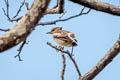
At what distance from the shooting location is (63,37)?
672cm

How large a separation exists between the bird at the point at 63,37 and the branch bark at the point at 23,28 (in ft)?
10.2

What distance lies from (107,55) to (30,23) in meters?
1.40

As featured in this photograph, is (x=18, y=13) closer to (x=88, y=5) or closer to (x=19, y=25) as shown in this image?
(x=88, y=5)

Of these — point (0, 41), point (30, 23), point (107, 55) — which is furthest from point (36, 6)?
point (107, 55)

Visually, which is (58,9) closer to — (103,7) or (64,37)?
(103,7)

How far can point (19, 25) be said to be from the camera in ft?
9.40

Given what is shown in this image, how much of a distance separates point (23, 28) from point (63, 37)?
3.89 metres

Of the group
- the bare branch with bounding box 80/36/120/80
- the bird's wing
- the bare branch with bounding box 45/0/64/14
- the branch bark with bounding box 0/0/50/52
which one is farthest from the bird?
the branch bark with bounding box 0/0/50/52

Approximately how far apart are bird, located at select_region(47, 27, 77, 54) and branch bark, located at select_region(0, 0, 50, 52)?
3117 millimetres

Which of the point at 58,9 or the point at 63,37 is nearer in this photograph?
the point at 58,9

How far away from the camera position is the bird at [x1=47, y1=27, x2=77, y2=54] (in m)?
6.33

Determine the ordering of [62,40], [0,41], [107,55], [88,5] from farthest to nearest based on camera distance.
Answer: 1. [62,40]
2. [107,55]
3. [88,5]
4. [0,41]

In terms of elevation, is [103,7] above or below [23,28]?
below

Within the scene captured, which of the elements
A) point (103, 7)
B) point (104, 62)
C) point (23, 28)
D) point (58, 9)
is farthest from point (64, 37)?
point (23, 28)
